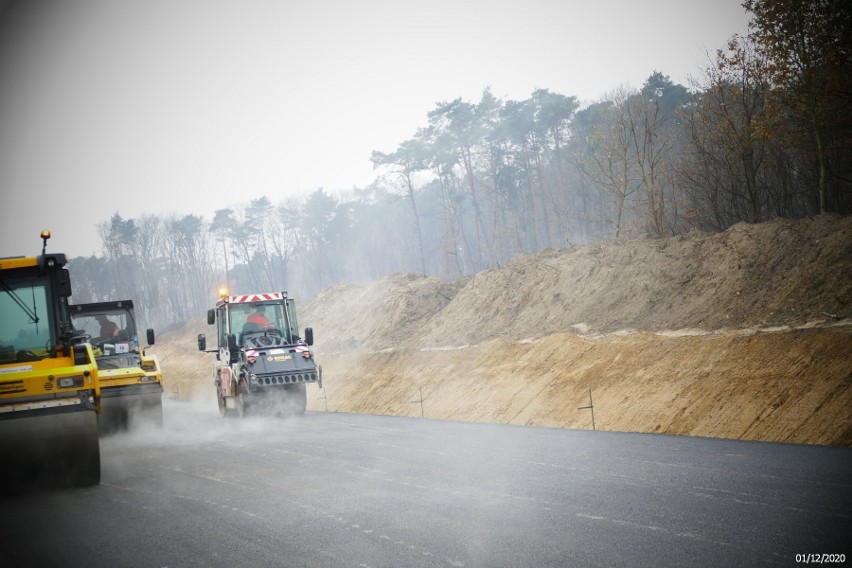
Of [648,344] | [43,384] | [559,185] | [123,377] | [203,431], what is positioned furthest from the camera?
[559,185]

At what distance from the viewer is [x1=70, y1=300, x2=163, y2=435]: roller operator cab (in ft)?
50.3

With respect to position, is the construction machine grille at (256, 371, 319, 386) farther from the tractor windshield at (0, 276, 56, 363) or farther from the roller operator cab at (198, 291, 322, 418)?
the tractor windshield at (0, 276, 56, 363)

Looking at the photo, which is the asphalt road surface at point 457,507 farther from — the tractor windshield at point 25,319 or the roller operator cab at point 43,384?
the tractor windshield at point 25,319

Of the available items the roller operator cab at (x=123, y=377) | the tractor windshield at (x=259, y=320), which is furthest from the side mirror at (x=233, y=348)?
the roller operator cab at (x=123, y=377)

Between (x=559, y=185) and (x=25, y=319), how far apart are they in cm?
5237

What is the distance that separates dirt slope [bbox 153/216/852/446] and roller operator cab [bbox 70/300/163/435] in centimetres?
815

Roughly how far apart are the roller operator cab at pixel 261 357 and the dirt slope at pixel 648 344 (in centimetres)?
529

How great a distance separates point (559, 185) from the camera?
58.4 meters

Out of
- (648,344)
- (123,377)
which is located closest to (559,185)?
(648,344)

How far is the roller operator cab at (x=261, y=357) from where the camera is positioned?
668 inches

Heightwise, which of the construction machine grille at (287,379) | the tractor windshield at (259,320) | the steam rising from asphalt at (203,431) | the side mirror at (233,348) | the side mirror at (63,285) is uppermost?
the side mirror at (63,285)

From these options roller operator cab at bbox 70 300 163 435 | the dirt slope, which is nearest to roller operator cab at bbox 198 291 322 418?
roller operator cab at bbox 70 300 163 435

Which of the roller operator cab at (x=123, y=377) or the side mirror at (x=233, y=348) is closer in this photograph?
the roller operator cab at (x=123, y=377)

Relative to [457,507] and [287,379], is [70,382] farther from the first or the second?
[287,379]
